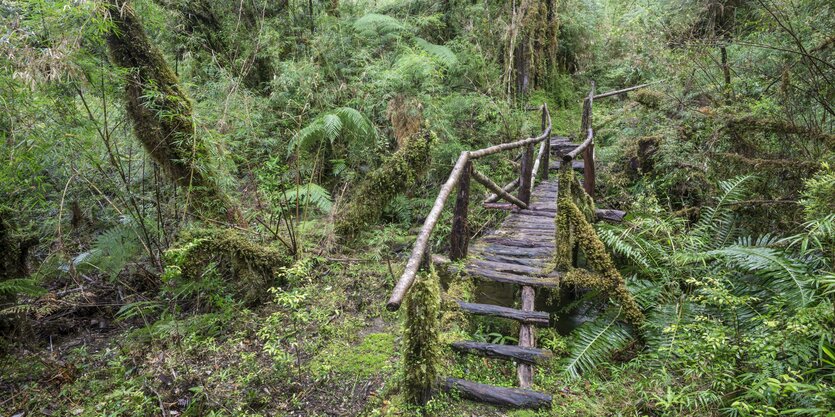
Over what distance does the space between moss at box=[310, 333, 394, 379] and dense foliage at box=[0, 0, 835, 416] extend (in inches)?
0.7

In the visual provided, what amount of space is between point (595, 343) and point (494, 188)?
6.23 feet

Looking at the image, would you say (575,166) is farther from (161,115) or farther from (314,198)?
(161,115)

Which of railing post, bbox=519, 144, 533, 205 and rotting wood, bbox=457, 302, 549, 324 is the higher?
railing post, bbox=519, 144, 533, 205

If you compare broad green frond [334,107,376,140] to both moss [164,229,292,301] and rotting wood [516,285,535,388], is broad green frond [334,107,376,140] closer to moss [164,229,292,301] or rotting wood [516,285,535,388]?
moss [164,229,292,301]

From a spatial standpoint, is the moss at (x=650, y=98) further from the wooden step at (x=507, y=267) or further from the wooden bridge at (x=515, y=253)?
the wooden step at (x=507, y=267)

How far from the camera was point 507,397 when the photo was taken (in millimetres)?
2803

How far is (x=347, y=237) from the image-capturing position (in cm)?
505

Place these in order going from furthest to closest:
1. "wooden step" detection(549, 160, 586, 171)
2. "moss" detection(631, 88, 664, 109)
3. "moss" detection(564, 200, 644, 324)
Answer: "wooden step" detection(549, 160, 586, 171) → "moss" detection(631, 88, 664, 109) → "moss" detection(564, 200, 644, 324)

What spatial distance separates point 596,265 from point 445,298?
148cm

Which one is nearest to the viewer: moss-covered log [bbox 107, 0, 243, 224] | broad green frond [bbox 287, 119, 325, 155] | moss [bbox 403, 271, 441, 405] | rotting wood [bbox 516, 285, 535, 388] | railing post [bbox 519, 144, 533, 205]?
moss [bbox 403, 271, 441, 405]

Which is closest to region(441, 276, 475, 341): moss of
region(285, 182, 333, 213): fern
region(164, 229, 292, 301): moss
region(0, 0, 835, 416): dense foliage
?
region(0, 0, 835, 416): dense foliage

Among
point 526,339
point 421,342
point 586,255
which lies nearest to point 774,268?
point 586,255

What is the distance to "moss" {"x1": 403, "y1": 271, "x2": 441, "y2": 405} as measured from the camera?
2623 millimetres

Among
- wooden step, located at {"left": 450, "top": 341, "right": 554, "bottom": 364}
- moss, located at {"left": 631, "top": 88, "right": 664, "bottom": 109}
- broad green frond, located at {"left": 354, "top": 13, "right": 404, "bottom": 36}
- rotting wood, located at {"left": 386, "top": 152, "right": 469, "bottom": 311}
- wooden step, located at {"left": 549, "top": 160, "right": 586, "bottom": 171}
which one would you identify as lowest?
wooden step, located at {"left": 450, "top": 341, "right": 554, "bottom": 364}
